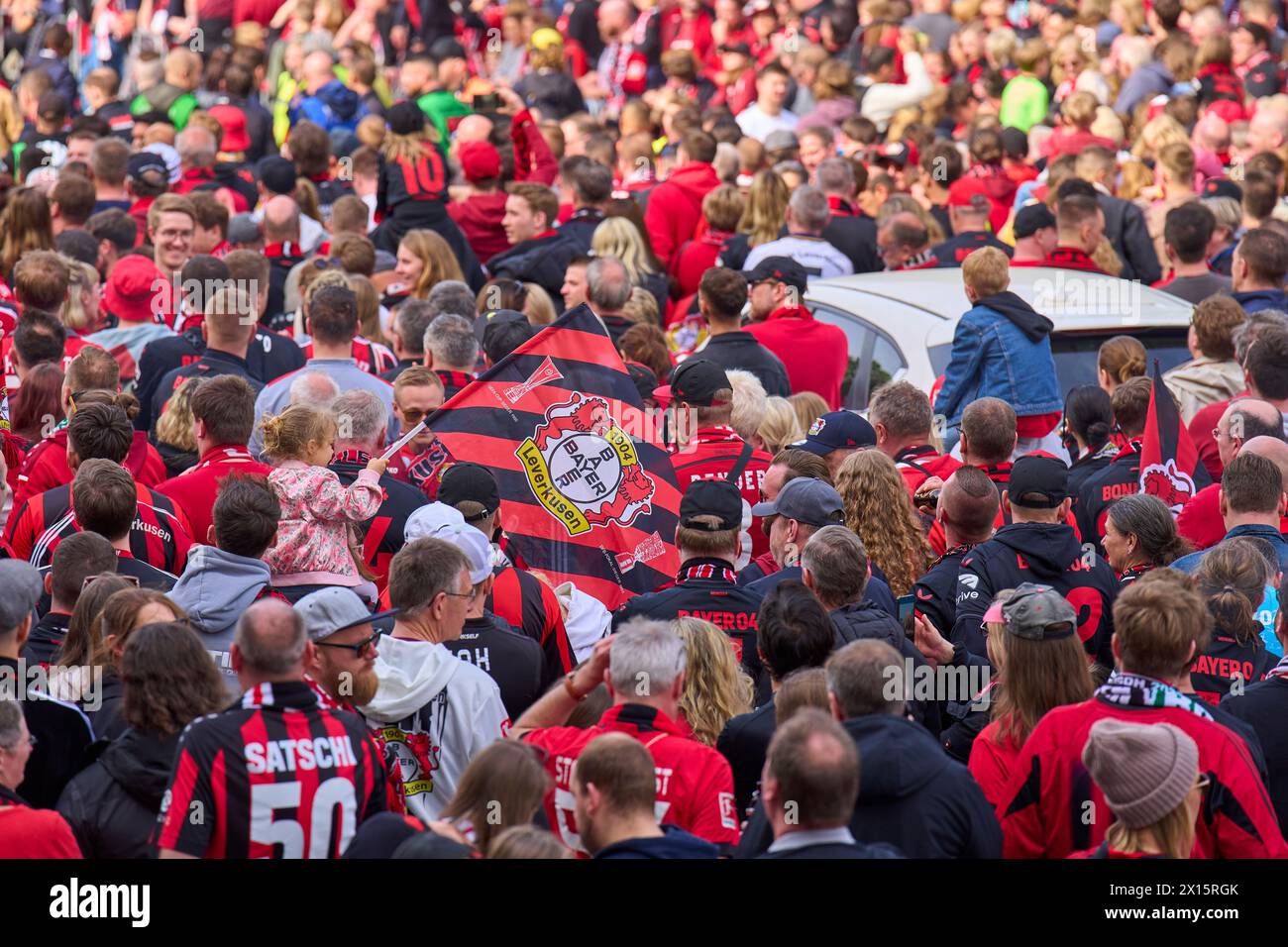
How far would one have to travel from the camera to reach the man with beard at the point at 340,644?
18.2 ft

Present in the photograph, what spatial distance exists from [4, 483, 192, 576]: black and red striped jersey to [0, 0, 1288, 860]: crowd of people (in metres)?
0.02

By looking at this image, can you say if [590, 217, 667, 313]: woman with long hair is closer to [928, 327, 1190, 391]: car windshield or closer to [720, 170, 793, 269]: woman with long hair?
[720, 170, 793, 269]: woman with long hair

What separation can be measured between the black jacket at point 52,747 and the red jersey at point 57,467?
7.40ft

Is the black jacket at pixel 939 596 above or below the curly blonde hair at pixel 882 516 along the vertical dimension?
below

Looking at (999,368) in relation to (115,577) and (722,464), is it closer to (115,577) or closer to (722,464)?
(722,464)

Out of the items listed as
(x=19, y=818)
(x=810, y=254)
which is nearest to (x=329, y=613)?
(x=19, y=818)

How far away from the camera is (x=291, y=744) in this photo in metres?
4.88

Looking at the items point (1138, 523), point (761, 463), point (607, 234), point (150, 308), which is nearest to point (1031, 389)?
point (761, 463)

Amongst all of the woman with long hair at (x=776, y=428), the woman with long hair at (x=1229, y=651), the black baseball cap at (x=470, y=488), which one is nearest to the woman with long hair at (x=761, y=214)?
the woman with long hair at (x=776, y=428)

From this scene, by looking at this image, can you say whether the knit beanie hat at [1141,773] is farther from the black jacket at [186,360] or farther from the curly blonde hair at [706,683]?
the black jacket at [186,360]

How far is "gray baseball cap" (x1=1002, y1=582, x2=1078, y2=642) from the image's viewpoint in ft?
18.3

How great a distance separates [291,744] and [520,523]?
113 inches

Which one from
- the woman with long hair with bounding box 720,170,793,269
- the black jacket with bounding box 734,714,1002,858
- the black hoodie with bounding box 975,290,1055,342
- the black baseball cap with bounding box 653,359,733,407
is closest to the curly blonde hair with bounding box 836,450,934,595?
the black baseball cap with bounding box 653,359,733,407
